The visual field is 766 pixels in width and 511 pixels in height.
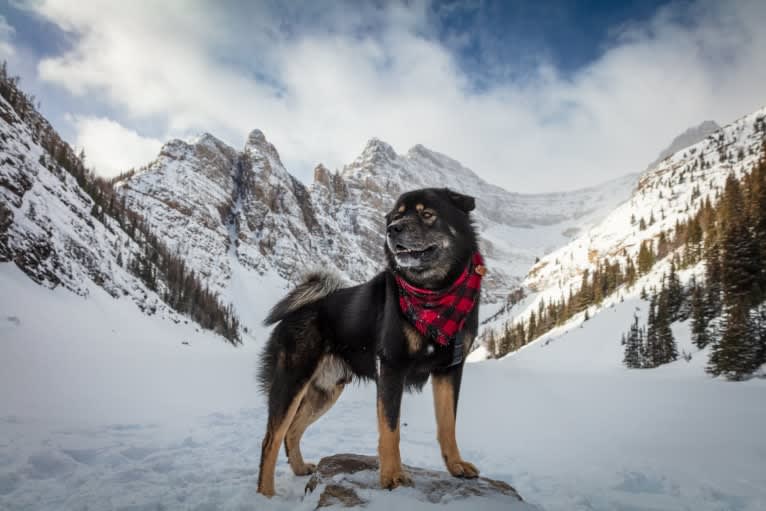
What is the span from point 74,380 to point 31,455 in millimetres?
4938

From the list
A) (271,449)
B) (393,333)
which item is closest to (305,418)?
(271,449)

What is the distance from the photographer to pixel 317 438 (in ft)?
19.9

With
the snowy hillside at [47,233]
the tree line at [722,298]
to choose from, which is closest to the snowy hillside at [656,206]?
the tree line at [722,298]

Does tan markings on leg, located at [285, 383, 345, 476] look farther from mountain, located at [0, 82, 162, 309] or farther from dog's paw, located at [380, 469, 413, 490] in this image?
mountain, located at [0, 82, 162, 309]

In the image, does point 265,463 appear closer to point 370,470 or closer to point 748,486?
point 370,470

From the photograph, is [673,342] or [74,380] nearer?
[74,380]

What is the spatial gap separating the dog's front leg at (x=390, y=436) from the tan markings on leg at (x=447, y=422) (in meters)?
0.50

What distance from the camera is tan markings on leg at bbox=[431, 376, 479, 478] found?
3.06 m

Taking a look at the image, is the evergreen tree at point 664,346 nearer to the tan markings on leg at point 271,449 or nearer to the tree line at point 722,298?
the tree line at point 722,298

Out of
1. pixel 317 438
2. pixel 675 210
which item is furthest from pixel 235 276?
pixel 675 210

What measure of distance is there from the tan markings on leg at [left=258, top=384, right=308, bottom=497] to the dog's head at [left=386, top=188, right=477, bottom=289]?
1.70 meters

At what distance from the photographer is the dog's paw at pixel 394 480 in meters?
2.67

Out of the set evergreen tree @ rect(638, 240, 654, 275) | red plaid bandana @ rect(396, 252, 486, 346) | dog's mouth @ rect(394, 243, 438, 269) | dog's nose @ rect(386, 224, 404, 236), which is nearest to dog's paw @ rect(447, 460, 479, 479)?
red plaid bandana @ rect(396, 252, 486, 346)

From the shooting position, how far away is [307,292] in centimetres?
409
